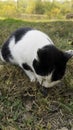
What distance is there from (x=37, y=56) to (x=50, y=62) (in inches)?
4.9

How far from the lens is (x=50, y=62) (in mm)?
3057

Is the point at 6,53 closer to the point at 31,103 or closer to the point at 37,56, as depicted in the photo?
the point at 31,103

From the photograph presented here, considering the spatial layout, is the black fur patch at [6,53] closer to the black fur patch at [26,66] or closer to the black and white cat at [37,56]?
the black and white cat at [37,56]

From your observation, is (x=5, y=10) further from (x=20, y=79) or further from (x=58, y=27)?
(x=20, y=79)

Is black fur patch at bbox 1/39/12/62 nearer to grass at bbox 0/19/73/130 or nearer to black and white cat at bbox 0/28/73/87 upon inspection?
black and white cat at bbox 0/28/73/87

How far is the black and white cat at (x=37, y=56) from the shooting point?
3.07 metres

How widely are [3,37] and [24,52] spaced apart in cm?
220

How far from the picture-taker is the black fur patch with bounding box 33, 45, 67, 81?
9.99 ft

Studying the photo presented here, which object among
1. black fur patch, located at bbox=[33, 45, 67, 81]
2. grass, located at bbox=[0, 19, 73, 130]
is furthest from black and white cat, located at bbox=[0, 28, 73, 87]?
grass, located at bbox=[0, 19, 73, 130]

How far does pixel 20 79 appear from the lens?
145 inches

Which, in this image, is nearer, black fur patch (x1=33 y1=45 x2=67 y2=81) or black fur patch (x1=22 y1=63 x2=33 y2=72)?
black fur patch (x1=33 y1=45 x2=67 y2=81)

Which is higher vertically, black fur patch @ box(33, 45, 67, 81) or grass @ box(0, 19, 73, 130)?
black fur patch @ box(33, 45, 67, 81)

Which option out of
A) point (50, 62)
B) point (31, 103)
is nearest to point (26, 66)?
point (31, 103)

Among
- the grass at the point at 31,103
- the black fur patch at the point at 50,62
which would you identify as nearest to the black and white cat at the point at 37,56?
the black fur patch at the point at 50,62
